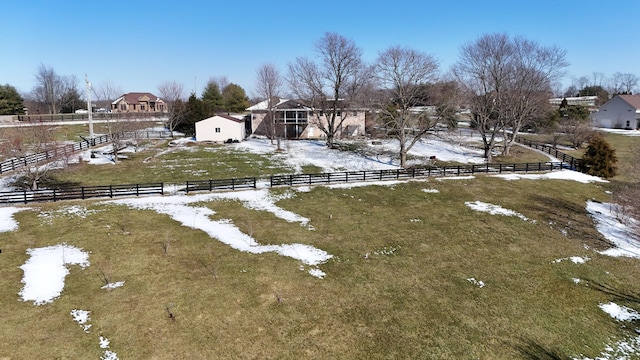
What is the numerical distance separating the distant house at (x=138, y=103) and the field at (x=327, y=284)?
256ft

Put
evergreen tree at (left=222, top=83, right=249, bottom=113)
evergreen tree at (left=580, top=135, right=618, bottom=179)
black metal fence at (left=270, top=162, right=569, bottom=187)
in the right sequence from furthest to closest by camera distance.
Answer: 1. evergreen tree at (left=222, top=83, right=249, bottom=113)
2. evergreen tree at (left=580, top=135, right=618, bottom=179)
3. black metal fence at (left=270, top=162, right=569, bottom=187)

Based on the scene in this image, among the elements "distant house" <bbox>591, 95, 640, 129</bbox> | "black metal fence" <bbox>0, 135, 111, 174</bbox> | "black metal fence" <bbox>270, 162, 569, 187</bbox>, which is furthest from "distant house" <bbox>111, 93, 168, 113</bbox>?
"distant house" <bbox>591, 95, 640, 129</bbox>

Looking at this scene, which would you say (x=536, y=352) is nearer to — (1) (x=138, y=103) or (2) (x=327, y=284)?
(2) (x=327, y=284)

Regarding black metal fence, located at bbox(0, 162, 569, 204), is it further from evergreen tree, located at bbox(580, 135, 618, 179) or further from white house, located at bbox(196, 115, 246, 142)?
white house, located at bbox(196, 115, 246, 142)

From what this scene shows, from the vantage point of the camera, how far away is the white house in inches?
2219

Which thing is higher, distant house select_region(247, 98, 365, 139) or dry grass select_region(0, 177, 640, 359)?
distant house select_region(247, 98, 365, 139)

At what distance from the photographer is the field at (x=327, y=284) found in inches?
493

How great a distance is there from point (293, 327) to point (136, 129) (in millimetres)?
44883

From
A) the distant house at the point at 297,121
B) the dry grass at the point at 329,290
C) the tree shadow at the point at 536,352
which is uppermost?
the distant house at the point at 297,121

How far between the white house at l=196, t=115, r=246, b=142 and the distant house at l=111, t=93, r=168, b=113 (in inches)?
1747

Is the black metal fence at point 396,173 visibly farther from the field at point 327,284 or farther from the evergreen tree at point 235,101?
the evergreen tree at point 235,101

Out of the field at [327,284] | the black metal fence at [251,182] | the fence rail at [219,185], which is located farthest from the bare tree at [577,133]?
the fence rail at [219,185]

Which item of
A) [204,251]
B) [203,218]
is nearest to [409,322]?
[204,251]

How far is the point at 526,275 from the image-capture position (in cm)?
1816
